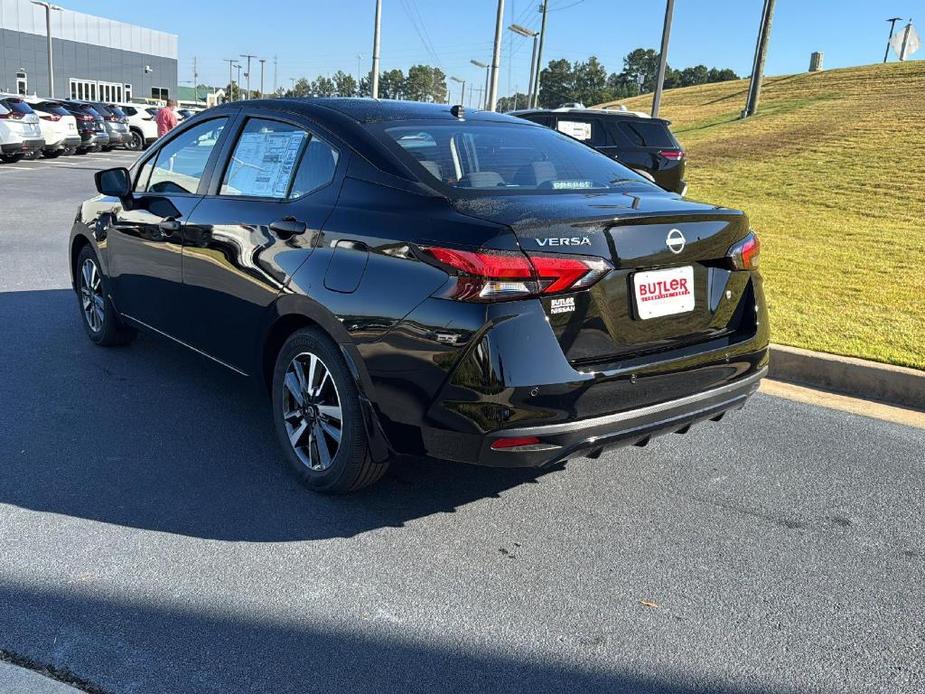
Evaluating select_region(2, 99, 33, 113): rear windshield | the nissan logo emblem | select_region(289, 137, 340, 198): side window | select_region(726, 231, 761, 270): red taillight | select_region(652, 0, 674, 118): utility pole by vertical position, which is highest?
select_region(652, 0, 674, 118): utility pole

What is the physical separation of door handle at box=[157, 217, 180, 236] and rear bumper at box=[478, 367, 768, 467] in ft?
7.75

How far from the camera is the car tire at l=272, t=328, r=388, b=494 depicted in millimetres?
3459

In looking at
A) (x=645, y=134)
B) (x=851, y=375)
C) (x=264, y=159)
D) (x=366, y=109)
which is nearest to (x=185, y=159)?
(x=264, y=159)

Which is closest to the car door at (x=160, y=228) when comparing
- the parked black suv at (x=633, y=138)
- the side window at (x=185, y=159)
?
the side window at (x=185, y=159)

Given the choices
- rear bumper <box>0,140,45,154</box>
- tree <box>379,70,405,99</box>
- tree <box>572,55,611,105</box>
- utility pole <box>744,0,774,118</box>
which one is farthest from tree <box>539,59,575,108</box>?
rear bumper <box>0,140,45,154</box>

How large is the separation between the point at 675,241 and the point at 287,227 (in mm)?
1628

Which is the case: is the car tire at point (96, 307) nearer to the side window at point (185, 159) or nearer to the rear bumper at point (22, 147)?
the side window at point (185, 159)

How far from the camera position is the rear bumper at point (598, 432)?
306cm

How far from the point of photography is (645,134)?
11922 mm

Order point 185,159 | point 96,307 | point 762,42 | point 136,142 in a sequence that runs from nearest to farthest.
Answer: point 185,159, point 96,307, point 762,42, point 136,142

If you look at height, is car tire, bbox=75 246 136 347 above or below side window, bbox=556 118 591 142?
below

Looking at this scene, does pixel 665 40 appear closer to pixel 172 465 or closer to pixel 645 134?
pixel 645 134

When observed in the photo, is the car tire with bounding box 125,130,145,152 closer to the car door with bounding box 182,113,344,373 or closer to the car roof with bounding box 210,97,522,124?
the car door with bounding box 182,113,344,373

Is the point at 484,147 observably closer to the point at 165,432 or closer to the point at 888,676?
the point at 165,432
